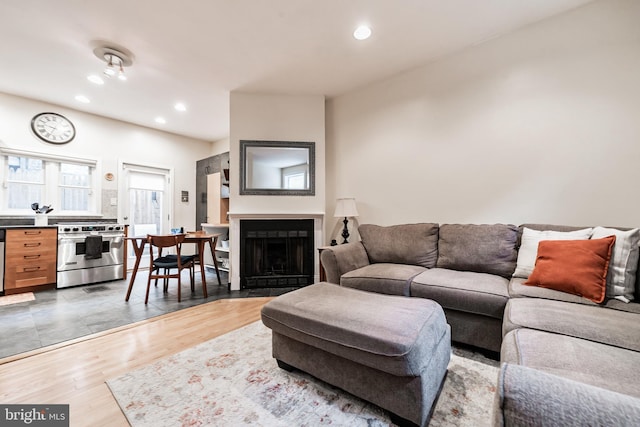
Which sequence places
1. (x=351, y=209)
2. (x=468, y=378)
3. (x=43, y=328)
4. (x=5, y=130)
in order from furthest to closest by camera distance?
(x=5, y=130) < (x=351, y=209) < (x=43, y=328) < (x=468, y=378)

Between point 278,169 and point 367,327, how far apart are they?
8.99ft

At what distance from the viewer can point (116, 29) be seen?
7.74ft

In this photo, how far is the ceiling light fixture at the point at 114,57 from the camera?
2.62m

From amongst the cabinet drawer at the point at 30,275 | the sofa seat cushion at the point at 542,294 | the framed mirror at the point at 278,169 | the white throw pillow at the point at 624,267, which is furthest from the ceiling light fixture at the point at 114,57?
the white throw pillow at the point at 624,267

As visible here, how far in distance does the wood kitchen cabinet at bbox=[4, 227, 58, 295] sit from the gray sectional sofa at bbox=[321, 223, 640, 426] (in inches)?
150

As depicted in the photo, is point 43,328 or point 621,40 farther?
point 43,328

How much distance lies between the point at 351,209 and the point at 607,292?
2230 millimetres

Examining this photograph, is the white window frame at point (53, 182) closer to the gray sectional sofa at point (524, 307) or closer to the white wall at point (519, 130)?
the gray sectional sofa at point (524, 307)

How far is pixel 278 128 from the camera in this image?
141 inches

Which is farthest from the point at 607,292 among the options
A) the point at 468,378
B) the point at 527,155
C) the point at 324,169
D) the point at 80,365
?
the point at 80,365

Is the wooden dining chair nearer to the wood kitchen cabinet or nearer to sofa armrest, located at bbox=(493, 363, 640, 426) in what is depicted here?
the wood kitchen cabinet

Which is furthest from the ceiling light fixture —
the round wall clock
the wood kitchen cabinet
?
the wood kitchen cabinet

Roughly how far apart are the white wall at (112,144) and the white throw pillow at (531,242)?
5604 mm

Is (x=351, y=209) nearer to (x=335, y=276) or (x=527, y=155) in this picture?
(x=335, y=276)
